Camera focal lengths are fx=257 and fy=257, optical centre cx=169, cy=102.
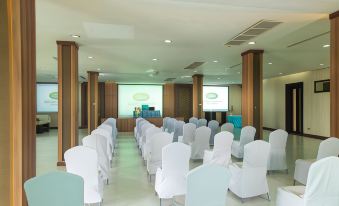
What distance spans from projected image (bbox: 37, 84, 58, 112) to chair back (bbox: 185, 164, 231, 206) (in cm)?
1799

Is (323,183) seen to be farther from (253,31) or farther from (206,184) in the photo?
(253,31)

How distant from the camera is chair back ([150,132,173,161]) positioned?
16.8ft

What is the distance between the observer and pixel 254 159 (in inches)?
164

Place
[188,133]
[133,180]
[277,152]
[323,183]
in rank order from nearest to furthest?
[323,183], [133,180], [277,152], [188,133]

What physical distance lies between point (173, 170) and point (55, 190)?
196 centimetres

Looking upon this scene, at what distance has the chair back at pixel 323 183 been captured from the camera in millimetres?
2691

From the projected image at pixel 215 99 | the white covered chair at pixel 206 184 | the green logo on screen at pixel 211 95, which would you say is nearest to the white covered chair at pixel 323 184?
the white covered chair at pixel 206 184

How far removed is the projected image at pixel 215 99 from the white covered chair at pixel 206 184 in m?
17.0

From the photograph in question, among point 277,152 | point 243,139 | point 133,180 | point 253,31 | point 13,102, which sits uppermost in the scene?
point 253,31

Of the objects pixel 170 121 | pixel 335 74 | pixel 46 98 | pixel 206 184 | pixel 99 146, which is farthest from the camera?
pixel 46 98

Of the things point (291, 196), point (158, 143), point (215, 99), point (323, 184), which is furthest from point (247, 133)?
point (215, 99)

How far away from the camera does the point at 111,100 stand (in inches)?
731

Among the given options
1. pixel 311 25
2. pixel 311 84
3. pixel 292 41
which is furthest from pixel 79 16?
pixel 311 84

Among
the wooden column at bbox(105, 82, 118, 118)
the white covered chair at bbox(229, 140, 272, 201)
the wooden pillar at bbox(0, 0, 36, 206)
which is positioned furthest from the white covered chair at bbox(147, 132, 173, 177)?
the wooden column at bbox(105, 82, 118, 118)
